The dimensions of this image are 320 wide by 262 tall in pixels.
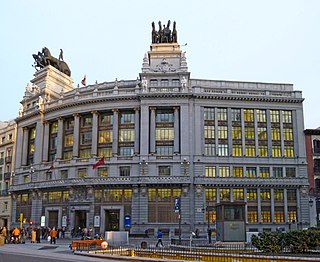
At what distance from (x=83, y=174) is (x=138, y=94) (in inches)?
743

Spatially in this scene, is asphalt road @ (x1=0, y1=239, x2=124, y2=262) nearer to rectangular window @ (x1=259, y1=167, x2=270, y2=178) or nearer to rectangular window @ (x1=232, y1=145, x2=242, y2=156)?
rectangular window @ (x1=232, y1=145, x2=242, y2=156)

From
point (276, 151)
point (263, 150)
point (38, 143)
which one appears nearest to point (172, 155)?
point (263, 150)

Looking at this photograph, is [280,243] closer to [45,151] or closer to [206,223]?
[206,223]

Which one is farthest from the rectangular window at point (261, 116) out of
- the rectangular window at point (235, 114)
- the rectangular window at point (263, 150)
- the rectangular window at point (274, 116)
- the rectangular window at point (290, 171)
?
the rectangular window at point (290, 171)

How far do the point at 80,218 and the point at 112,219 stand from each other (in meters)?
6.57

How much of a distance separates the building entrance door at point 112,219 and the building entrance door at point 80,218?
4614mm

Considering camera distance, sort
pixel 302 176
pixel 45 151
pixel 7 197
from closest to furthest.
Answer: pixel 302 176 → pixel 45 151 → pixel 7 197

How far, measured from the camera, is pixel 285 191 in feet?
241

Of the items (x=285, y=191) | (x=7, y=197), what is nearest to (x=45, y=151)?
(x=7, y=197)

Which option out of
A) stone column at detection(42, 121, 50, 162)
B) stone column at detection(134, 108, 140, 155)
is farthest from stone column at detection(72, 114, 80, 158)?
stone column at detection(134, 108, 140, 155)

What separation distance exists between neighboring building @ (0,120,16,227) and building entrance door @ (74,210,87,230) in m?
24.1

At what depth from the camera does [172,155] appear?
240 ft

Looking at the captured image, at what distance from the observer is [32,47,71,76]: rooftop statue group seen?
94500 mm

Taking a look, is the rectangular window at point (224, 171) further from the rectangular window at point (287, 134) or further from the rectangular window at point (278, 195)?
the rectangular window at point (287, 134)
